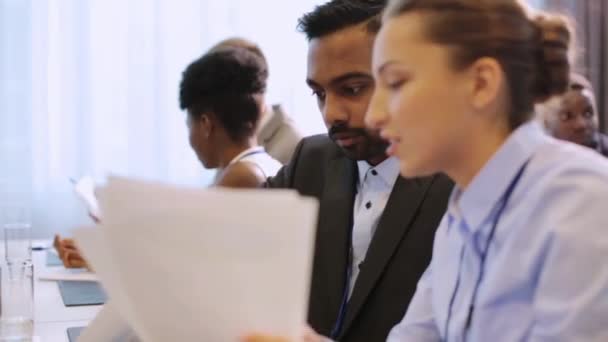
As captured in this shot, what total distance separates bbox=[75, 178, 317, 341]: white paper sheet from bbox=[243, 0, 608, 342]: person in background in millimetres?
269

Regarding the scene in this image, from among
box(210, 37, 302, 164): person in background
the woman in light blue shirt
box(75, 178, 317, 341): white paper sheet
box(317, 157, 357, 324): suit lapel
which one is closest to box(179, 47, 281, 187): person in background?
box(210, 37, 302, 164): person in background

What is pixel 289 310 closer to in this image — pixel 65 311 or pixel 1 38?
pixel 65 311

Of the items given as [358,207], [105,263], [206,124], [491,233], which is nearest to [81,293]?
[206,124]

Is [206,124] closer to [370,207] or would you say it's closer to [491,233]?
[370,207]

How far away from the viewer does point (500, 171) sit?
83cm

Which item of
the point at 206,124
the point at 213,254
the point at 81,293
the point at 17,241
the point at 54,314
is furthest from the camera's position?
the point at 206,124

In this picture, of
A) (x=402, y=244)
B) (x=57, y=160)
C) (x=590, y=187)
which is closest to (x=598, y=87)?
(x=57, y=160)

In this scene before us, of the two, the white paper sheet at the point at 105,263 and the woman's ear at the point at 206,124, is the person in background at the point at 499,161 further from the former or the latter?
the woman's ear at the point at 206,124

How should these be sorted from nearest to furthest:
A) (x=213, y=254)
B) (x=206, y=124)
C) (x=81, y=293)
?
(x=213, y=254)
(x=81, y=293)
(x=206, y=124)

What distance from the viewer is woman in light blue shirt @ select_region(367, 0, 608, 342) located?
2.42 feet

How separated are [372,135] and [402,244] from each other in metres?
0.20

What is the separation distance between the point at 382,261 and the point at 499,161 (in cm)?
38

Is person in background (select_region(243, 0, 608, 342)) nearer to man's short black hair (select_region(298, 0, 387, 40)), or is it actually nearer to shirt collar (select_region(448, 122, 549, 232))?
shirt collar (select_region(448, 122, 549, 232))

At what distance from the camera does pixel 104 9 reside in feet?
10.4
